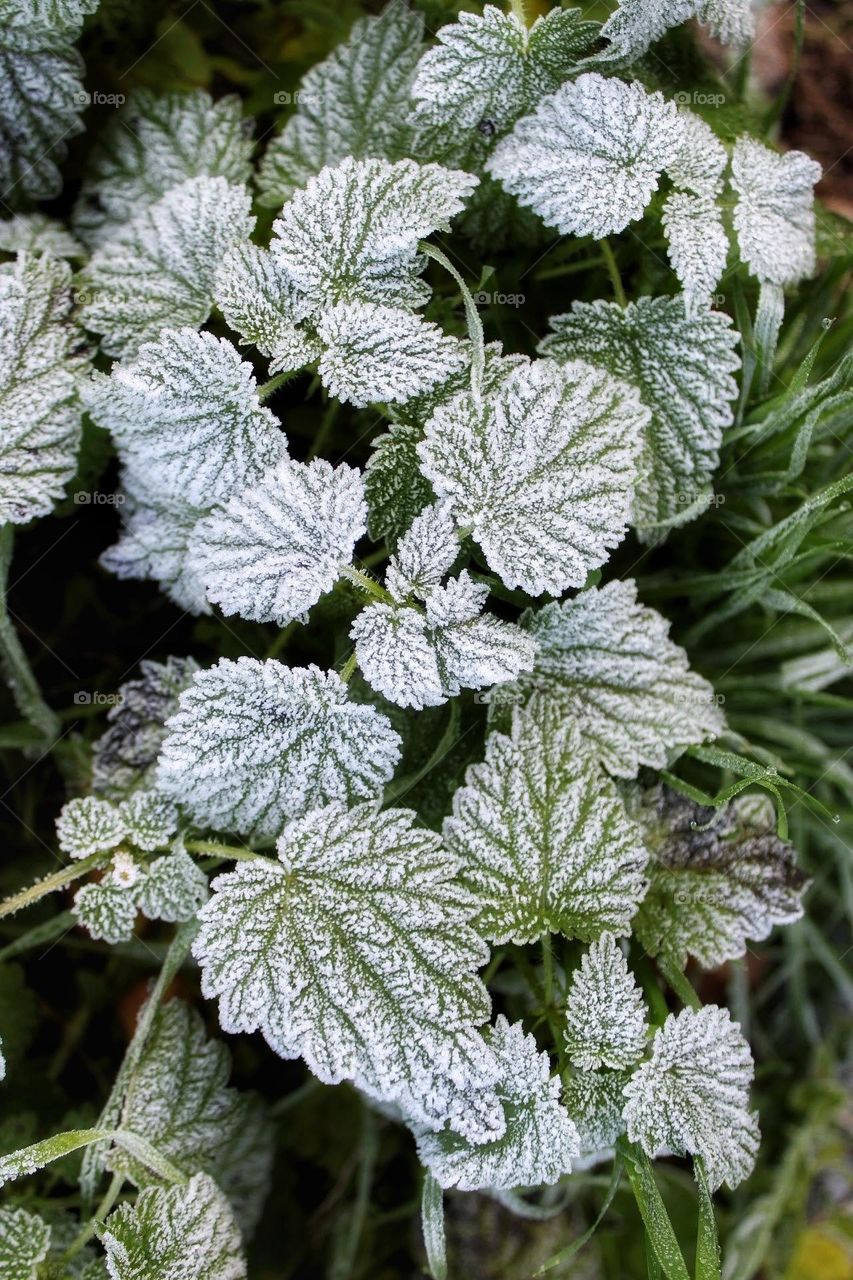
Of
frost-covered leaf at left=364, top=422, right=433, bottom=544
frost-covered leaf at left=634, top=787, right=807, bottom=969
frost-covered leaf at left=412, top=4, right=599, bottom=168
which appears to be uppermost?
frost-covered leaf at left=412, top=4, right=599, bottom=168

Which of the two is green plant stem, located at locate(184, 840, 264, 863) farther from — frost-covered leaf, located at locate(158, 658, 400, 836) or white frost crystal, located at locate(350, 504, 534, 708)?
white frost crystal, located at locate(350, 504, 534, 708)

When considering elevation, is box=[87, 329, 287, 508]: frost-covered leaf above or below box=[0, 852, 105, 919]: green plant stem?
above

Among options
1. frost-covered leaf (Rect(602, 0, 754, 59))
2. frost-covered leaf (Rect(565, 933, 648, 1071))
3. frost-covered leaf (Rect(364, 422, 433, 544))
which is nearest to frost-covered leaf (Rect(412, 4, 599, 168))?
frost-covered leaf (Rect(602, 0, 754, 59))

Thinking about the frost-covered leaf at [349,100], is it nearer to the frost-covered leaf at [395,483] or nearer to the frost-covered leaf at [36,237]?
the frost-covered leaf at [36,237]

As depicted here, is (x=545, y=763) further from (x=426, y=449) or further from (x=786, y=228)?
(x=786, y=228)

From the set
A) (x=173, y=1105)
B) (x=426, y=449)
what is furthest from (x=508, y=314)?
(x=173, y=1105)

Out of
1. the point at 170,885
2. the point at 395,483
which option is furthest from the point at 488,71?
the point at 170,885
